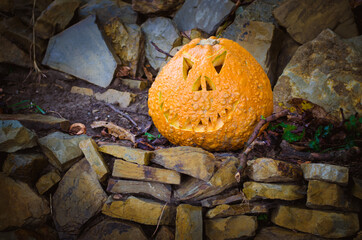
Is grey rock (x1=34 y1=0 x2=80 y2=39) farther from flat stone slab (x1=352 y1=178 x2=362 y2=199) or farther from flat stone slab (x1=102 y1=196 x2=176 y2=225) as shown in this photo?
flat stone slab (x1=352 y1=178 x2=362 y2=199)

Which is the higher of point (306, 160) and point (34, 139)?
point (306, 160)

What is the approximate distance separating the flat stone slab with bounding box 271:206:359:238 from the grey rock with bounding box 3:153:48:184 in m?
2.06

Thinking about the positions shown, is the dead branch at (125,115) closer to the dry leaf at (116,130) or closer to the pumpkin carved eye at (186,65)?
the dry leaf at (116,130)

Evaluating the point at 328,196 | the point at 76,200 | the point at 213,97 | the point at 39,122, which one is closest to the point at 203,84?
the point at 213,97

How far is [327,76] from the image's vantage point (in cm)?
258

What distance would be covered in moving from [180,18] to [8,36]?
2.65 meters

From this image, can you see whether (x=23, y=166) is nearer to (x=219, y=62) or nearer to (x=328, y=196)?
(x=219, y=62)

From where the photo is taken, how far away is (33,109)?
3234 mm

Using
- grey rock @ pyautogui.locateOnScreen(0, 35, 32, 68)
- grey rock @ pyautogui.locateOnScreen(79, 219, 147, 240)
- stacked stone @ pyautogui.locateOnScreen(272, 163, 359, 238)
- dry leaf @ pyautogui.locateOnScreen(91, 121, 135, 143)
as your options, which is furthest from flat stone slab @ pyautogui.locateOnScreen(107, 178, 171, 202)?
grey rock @ pyautogui.locateOnScreen(0, 35, 32, 68)

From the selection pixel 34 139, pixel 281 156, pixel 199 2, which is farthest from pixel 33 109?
pixel 281 156

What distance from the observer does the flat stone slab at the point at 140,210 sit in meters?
1.94

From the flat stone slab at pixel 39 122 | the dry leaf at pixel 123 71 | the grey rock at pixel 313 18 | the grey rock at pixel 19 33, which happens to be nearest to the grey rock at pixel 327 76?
the grey rock at pixel 313 18

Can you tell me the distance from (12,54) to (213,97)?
3294mm

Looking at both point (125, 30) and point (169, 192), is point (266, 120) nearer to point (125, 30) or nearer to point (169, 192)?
point (169, 192)
